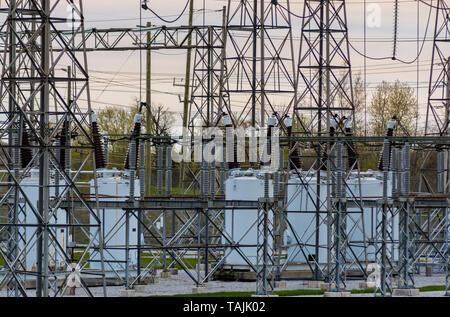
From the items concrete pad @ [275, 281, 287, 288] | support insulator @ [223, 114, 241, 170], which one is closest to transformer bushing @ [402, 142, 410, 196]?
concrete pad @ [275, 281, 287, 288]

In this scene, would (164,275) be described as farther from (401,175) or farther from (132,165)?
(401,175)

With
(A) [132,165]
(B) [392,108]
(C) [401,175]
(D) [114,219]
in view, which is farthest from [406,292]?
(B) [392,108]

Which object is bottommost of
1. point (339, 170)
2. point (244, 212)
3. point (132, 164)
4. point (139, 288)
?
point (139, 288)

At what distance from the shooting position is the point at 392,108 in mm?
Result: 64938

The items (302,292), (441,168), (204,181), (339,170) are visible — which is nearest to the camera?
(302,292)

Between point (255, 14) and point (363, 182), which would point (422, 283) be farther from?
point (255, 14)

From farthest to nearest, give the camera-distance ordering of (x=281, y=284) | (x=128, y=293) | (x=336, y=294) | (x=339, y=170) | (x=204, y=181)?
(x=204, y=181)
(x=281, y=284)
(x=339, y=170)
(x=128, y=293)
(x=336, y=294)

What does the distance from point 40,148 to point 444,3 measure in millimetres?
21535

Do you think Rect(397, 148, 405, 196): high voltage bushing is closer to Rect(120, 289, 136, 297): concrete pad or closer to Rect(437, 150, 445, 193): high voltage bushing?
Rect(437, 150, 445, 193): high voltage bushing

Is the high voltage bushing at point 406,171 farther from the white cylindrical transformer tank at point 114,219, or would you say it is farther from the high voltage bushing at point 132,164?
the white cylindrical transformer tank at point 114,219

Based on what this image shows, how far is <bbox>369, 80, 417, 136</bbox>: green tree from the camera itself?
63.8 metres

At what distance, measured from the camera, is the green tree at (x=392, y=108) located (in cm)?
6377

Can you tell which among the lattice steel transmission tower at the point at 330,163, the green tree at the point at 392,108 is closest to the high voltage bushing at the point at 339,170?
the lattice steel transmission tower at the point at 330,163
